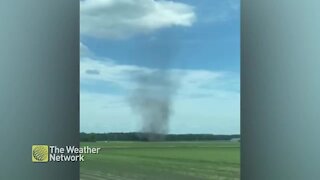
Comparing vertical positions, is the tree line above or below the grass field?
above

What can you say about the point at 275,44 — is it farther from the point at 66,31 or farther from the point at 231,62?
the point at 66,31

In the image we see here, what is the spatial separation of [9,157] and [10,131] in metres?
0.15

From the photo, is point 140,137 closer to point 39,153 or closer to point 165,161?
point 165,161

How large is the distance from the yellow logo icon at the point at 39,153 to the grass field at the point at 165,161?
23 cm

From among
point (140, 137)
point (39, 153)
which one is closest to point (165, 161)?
point (140, 137)

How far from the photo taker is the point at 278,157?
3344mm

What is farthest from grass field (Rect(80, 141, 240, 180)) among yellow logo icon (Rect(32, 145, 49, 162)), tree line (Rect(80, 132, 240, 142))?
yellow logo icon (Rect(32, 145, 49, 162))

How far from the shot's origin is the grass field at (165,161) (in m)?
3.38

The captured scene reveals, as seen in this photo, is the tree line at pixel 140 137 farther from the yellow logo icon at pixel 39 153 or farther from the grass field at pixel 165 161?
the yellow logo icon at pixel 39 153

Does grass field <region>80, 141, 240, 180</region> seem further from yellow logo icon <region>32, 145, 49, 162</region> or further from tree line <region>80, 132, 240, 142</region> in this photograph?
yellow logo icon <region>32, 145, 49, 162</region>

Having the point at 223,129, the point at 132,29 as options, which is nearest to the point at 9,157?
the point at 132,29

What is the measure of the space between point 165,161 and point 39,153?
2.45 ft

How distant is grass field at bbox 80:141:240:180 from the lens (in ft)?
11.1

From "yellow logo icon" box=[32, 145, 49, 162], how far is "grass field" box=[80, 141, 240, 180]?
23 cm
